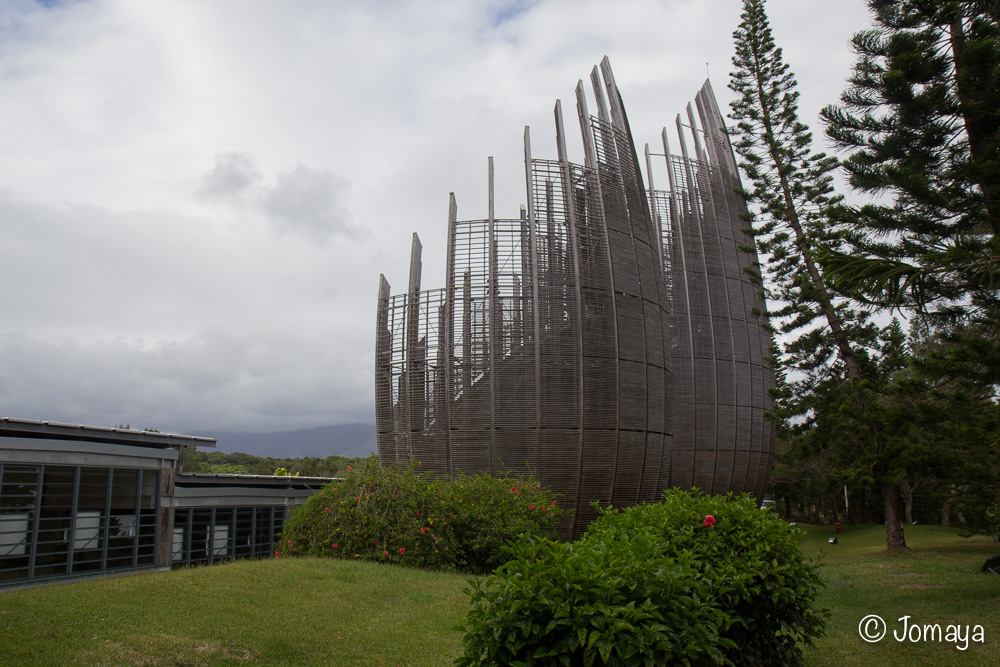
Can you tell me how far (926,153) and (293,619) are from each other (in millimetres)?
9598

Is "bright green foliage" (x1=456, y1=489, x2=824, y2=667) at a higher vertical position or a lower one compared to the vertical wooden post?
lower

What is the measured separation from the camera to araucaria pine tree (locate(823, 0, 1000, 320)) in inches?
319

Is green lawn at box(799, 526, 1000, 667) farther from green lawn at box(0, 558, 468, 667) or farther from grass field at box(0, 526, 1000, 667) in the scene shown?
green lawn at box(0, 558, 468, 667)

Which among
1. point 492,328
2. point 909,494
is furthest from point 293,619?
point 909,494

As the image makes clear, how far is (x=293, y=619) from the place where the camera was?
235 inches

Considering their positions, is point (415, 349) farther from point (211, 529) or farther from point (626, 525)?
point (626, 525)

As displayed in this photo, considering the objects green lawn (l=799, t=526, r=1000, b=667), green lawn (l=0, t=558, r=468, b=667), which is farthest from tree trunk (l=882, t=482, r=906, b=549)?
green lawn (l=0, t=558, r=468, b=667)

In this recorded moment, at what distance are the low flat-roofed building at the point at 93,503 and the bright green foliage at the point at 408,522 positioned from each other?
2752mm

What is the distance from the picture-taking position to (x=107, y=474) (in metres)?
10.6

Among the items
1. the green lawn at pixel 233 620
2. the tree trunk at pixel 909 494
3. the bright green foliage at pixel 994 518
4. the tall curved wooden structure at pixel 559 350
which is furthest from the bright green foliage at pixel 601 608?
the tree trunk at pixel 909 494

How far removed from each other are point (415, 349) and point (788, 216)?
9.47m

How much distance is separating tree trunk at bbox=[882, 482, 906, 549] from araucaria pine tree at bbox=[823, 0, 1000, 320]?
25.3 feet

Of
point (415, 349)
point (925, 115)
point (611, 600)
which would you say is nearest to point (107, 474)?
point (415, 349)

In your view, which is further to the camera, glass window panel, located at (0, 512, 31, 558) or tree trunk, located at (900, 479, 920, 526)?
tree trunk, located at (900, 479, 920, 526)
